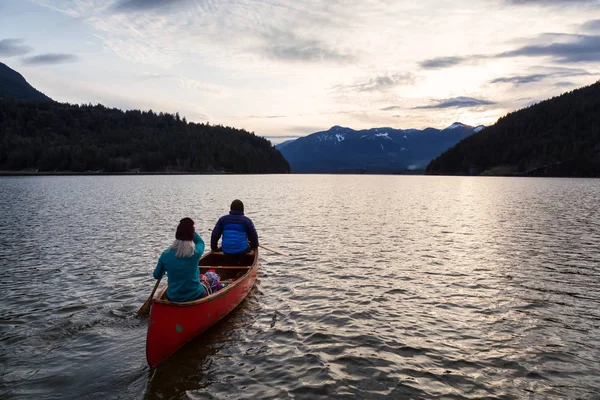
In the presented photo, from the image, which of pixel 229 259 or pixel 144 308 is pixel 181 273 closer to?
pixel 144 308

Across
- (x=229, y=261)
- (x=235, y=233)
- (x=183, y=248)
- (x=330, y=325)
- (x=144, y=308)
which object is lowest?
(x=330, y=325)

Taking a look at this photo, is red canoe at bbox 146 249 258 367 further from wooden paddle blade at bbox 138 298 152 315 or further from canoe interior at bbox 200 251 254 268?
canoe interior at bbox 200 251 254 268

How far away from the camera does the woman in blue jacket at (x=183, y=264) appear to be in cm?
952

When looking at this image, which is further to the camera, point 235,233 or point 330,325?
point 235,233

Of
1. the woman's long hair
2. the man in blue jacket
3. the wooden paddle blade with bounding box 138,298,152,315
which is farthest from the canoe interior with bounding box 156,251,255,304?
the woman's long hair

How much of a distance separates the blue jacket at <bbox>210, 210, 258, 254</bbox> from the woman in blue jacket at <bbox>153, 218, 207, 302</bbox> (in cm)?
487

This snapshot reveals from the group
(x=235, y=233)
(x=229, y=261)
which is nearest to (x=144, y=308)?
(x=235, y=233)

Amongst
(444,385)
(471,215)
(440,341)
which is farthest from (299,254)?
(471,215)

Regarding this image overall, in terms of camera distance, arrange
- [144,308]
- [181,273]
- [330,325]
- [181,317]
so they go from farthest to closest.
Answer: [144,308]
[330,325]
[181,273]
[181,317]

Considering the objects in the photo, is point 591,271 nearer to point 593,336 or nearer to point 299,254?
point 593,336

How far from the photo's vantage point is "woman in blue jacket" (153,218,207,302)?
9.52 meters

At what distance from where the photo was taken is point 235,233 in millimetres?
15625

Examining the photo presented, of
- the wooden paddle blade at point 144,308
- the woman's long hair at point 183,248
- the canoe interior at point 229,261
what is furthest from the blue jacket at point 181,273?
the canoe interior at point 229,261

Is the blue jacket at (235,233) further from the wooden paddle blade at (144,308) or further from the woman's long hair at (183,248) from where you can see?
the woman's long hair at (183,248)
